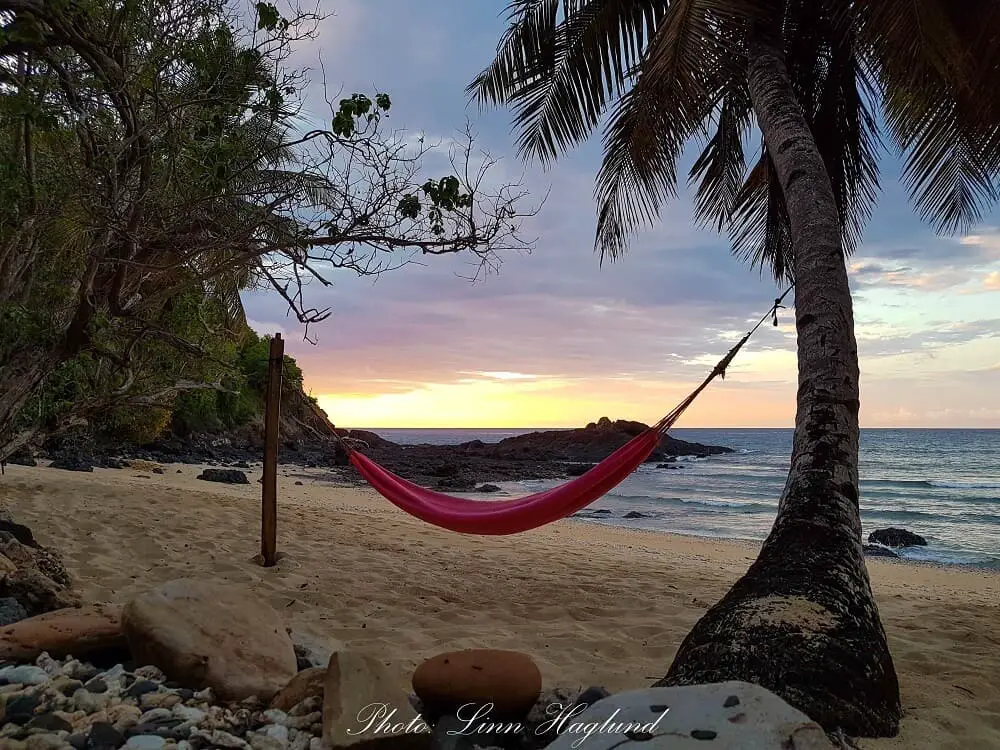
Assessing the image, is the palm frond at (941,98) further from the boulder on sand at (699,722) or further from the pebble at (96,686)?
the pebble at (96,686)

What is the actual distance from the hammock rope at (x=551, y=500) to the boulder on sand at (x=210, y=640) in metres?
1.26

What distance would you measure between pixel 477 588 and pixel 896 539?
690 cm

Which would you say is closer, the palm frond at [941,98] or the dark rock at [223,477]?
the palm frond at [941,98]

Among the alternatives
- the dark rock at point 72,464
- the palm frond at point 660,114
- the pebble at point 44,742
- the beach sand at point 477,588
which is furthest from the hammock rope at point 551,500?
the dark rock at point 72,464

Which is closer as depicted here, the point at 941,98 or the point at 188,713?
the point at 188,713

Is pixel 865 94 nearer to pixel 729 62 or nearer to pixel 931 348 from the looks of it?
pixel 729 62

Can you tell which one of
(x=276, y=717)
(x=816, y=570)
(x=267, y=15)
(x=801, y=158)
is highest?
(x=267, y=15)

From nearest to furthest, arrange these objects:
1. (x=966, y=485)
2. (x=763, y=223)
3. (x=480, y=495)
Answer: (x=763, y=223)
(x=480, y=495)
(x=966, y=485)

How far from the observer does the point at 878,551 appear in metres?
7.24

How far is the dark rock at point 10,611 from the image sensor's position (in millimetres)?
1919

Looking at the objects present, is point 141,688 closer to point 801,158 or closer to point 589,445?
point 801,158

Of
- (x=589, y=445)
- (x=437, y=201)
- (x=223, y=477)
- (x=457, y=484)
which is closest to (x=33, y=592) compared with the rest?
(x=437, y=201)

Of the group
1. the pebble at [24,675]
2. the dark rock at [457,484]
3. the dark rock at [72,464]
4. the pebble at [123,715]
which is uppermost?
the dark rock at [72,464]

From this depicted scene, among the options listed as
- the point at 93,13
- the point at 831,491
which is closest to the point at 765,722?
the point at 831,491
